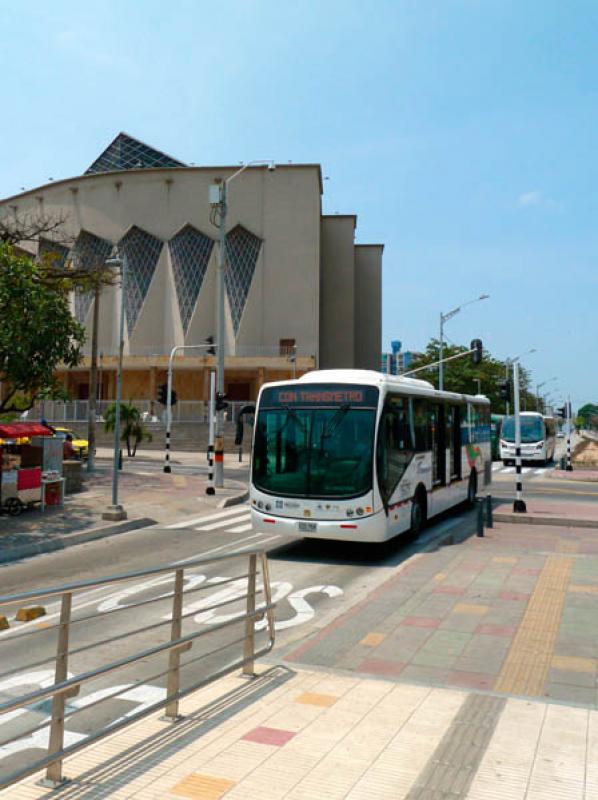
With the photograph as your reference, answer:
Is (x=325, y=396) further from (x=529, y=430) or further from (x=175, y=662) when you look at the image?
(x=529, y=430)

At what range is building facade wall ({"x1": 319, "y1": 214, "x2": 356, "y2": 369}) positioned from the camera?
73188mm

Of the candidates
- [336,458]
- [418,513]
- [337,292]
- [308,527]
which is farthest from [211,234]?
[308,527]

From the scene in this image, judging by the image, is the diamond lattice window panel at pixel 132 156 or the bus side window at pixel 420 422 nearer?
the bus side window at pixel 420 422

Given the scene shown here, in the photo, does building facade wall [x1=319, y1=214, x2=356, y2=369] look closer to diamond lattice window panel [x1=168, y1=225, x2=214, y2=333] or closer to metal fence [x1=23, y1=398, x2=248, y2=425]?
diamond lattice window panel [x1=168, y1=225, x2=214, y2=333]

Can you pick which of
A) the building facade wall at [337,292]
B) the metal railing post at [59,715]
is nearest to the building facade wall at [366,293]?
the building facade wall at [337,292]

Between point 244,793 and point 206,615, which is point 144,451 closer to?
point 206,615

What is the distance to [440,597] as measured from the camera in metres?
9.62

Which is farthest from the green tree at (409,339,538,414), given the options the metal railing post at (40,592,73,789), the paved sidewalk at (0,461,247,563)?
the metal railing post at (40,592,73,789)

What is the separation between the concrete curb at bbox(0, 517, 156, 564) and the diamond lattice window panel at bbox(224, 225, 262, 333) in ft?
164

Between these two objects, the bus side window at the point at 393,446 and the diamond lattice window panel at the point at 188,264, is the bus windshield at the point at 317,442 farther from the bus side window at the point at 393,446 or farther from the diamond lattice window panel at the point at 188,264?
the diamond lattice window panel at the point at 188,264

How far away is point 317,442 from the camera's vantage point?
12.7 m

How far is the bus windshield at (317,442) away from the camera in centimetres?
1240

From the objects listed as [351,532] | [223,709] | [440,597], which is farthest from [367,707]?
[351,532]

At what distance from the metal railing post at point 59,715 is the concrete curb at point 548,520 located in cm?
1410
